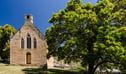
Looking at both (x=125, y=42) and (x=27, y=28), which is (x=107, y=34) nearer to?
(x=125, y=42)

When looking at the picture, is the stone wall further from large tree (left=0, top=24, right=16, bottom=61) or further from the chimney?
large tree (left=0, top=24, right=16, bottom=61)

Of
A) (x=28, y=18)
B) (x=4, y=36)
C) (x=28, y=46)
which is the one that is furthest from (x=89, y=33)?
(x=4, y=36)

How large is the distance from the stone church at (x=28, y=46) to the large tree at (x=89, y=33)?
13.7m

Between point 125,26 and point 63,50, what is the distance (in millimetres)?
8360

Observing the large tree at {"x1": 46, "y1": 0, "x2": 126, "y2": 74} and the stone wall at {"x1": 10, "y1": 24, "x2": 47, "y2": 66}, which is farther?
the stone wall at {"x1": 10, "y1": 24, "x2": 47, "y2": 66}

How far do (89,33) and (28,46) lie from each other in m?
20.6

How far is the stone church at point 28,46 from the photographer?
5694cm

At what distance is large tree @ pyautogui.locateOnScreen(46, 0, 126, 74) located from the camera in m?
37.9

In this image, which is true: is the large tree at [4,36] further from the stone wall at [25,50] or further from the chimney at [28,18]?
the chimney at [28,18]

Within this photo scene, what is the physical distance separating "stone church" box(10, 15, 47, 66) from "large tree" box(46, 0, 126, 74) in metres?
13.7

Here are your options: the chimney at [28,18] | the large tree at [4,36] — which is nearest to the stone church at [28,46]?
the chimney at [28,18]

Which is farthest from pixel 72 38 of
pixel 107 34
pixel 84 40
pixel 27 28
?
pixel 27 28

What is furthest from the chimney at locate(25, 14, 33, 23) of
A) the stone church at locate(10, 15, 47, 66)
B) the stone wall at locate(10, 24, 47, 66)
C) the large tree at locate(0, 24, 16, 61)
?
the large tree at locate(0, 24, 16, 61)

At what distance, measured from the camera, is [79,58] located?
4194 cm
